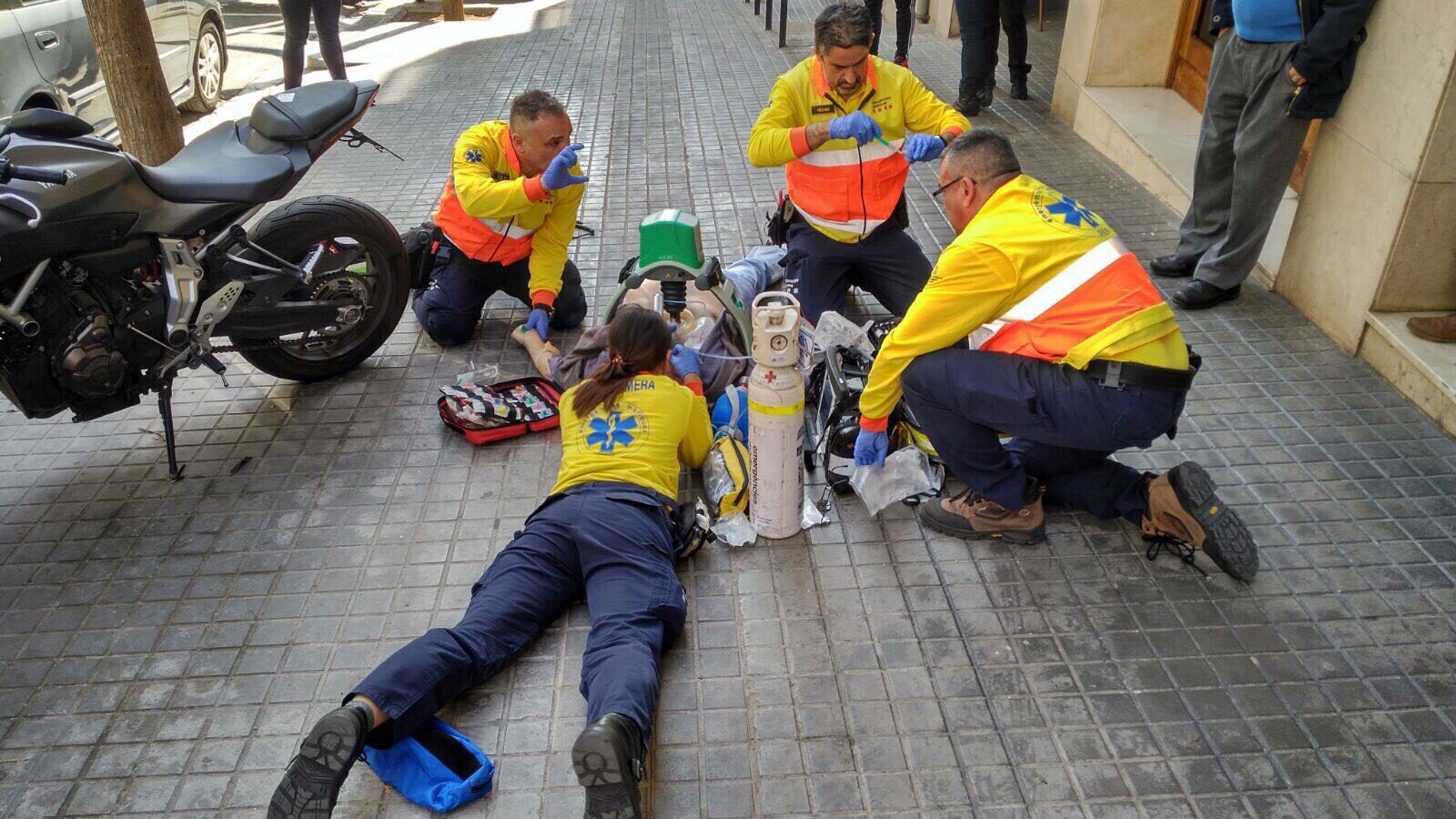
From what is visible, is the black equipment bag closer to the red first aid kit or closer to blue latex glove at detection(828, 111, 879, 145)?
the red first aid kit

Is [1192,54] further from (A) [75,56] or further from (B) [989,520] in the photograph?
(A) [75,56]

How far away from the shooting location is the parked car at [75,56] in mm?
6609

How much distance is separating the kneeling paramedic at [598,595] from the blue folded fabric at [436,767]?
0.19ft

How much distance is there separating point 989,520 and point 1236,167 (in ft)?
8.32

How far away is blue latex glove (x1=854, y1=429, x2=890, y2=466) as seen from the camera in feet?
11.7

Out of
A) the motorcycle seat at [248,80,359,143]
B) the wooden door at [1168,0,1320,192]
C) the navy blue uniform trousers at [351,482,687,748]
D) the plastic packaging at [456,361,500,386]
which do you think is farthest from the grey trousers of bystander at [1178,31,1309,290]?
the motorcycle seat at [248,80,359,143]

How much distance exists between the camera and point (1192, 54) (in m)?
7.27

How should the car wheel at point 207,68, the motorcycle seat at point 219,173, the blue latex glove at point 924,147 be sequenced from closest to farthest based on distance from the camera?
1. the motorcycle seat at point 219,173
2. the blue latex glove at point 924,147
3. the car wheel at point 207,68

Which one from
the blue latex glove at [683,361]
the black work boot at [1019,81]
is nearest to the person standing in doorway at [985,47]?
the black work boot at [1019,81]

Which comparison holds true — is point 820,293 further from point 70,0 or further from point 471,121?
point 70,0

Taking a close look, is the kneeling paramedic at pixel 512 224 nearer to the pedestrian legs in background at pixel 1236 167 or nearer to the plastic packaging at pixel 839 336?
the plastic packaging at pixel 839 336

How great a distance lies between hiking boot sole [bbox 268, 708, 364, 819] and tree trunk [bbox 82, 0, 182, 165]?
14.8ft

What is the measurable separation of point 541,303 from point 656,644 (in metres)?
2.34

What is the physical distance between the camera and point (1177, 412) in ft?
10.7
